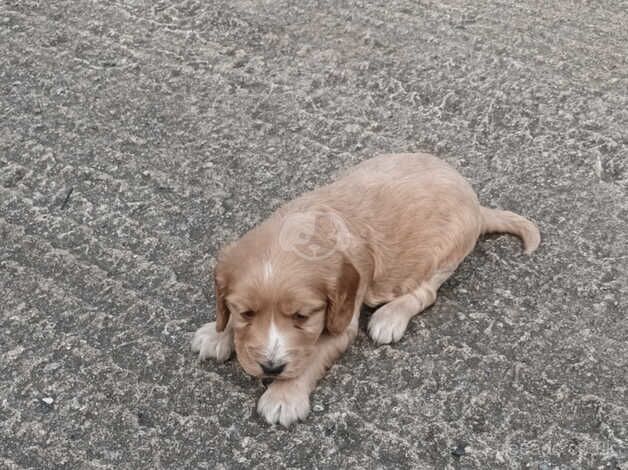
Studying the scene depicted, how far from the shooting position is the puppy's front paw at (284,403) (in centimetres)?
333

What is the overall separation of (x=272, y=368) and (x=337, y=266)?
481 millimetres

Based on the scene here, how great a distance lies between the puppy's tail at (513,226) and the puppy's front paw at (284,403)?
135 centimetres

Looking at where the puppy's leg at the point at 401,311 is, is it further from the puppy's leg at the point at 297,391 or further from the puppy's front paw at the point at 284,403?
the puppy's front paw at the point at 284,403

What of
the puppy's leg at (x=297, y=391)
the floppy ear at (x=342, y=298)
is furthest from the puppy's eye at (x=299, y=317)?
Answer: the puppy's leg at (x=297, y=391)

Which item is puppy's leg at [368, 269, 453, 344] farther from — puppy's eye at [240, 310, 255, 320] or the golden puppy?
puppy's eye at [240, 310, 255, 320]

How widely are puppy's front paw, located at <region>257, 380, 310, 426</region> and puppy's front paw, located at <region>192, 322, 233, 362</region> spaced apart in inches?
11.3

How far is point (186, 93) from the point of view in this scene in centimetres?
512

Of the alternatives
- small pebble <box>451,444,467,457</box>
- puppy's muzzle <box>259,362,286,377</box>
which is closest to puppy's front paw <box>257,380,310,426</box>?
puppy's muzzle <box>259,362,286,377</box>

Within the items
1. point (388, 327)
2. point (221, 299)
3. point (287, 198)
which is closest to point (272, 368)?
point (221, 299)

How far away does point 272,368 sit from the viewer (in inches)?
128

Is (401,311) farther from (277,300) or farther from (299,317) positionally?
(277,300)

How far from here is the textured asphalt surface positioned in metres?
3.33

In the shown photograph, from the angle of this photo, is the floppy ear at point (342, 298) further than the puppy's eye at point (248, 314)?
Yes

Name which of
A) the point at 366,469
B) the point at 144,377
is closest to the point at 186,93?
the point at 144,377
